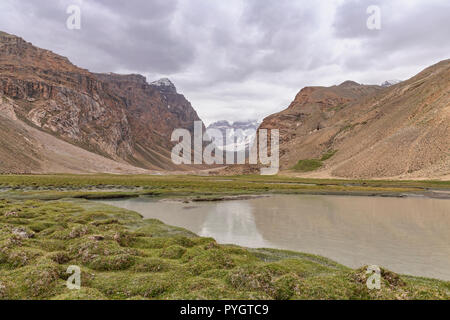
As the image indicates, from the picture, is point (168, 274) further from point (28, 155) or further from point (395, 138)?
point (28, 155)

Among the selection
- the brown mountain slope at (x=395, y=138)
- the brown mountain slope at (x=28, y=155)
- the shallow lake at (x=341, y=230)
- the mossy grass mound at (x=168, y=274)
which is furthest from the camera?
the brown mountain slope at (x=28, y=155)

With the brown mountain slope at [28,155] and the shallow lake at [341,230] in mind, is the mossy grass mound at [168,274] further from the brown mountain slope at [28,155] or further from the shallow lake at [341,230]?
the brown mountain slope at [28,155]

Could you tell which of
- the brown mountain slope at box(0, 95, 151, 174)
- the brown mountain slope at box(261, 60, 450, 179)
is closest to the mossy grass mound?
the brown mountain slope at box(261, 60, 450, 179)

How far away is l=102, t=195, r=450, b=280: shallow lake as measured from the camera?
20.7 metres

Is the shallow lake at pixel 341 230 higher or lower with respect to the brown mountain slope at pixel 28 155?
lower

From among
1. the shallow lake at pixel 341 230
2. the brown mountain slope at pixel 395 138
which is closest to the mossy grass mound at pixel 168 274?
the shallow lake at pixel 341 230

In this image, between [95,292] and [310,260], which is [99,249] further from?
[310,260]

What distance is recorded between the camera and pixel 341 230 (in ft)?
97.5

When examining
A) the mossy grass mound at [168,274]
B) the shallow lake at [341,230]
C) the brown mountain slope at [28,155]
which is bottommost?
the shallow lake at [341,230]

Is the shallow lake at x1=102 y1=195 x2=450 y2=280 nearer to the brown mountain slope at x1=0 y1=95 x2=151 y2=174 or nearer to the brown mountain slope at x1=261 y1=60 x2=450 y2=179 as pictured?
the brown mountain slope at x1=261 y1=60 x2=450 y2=179

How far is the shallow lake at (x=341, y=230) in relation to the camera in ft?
67.8

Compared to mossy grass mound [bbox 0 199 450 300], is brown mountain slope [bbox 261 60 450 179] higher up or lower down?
higher up

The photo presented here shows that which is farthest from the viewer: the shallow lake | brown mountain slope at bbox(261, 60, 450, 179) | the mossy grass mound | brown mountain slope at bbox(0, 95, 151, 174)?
brown mountain slope at bbox(0, 95, 151, 174)

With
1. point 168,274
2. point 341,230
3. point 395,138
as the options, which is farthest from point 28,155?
point 395,138
